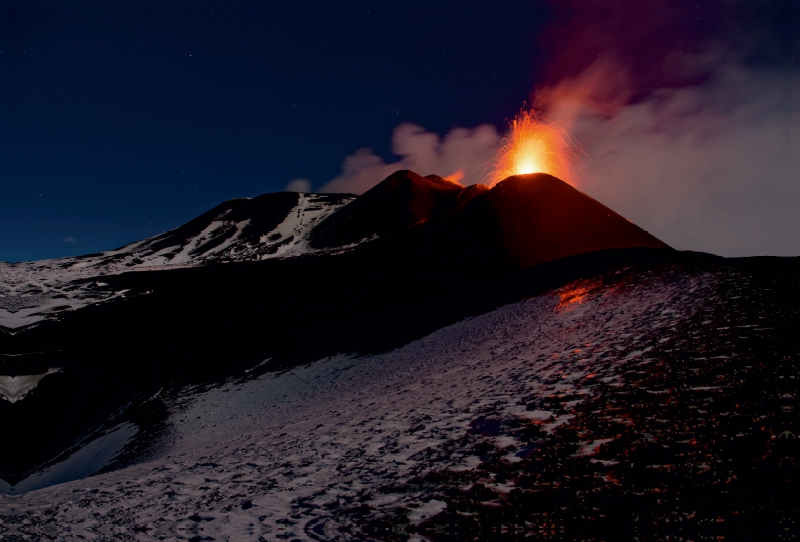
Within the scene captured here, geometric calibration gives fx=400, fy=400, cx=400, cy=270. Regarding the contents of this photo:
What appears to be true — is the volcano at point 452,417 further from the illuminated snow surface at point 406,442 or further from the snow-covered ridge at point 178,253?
the snow-covered ridge at point 178,253

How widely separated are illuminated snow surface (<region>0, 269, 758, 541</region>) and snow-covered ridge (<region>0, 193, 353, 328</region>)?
75.5 meters

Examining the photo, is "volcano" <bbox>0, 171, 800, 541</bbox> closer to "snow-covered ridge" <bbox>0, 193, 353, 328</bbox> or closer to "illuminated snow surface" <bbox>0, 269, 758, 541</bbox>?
"illuminated snow surface" <bbox>0, 269, 758, 541</bbox>

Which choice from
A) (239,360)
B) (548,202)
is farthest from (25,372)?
(548,202)

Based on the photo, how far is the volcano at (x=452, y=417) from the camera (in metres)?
6.69

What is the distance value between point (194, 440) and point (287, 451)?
38.9 feet

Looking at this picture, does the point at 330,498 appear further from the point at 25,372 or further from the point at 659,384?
the point at 25,372

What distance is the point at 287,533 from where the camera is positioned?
7020 mm

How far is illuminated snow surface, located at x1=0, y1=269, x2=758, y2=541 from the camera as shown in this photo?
7707 millimetres

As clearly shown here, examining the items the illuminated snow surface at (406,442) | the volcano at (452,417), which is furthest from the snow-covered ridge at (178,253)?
the illuminated snow surface at (406,442)

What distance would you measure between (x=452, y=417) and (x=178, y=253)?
144m

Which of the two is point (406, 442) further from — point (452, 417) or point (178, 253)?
point (178, 253)

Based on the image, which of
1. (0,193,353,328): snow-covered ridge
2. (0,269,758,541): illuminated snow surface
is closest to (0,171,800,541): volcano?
(0,269,758,541): illuminated snow surface

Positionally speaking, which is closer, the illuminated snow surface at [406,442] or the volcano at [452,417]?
the volcano at [452,417]

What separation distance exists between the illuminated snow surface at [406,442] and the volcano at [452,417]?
0.08m
